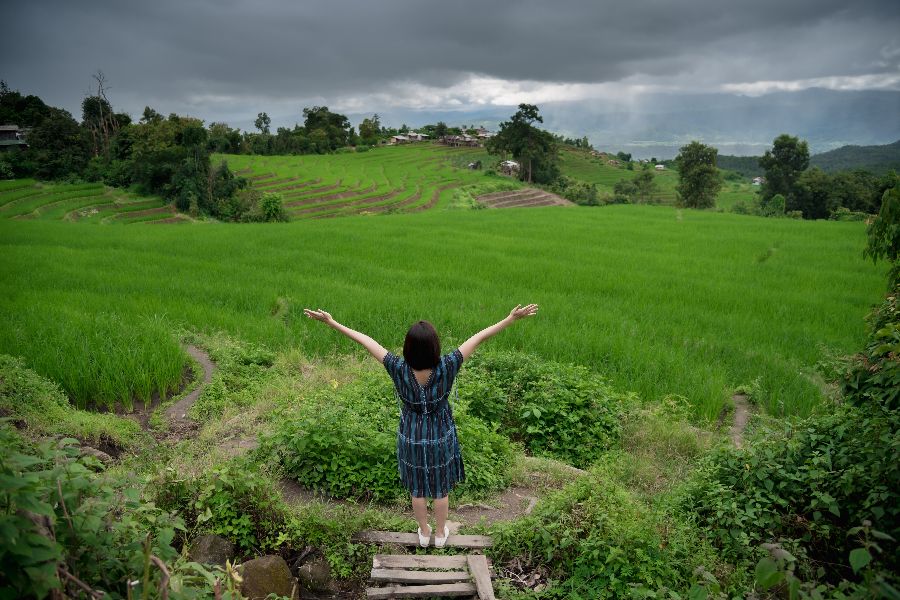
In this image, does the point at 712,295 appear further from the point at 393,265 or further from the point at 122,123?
the point at 122,123

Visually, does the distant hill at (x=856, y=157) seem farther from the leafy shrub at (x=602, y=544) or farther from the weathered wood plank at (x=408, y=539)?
the weathered wood plank at (x=408, y=539)

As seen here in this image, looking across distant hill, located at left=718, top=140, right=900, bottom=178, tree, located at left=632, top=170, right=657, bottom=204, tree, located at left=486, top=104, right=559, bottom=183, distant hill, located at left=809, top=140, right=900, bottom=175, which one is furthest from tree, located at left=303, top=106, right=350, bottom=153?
distant hill, located at left=809, top=140, right=900, bottom=175

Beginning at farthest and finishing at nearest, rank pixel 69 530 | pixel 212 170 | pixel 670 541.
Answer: pixel 212 170, pixel 670 541, pixel 69 530

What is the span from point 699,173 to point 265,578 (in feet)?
142

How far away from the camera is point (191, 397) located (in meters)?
6.02

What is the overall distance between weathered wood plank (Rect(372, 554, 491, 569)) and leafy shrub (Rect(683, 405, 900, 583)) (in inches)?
62.9

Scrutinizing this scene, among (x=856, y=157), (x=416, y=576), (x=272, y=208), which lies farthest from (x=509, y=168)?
(x=856, y=157)

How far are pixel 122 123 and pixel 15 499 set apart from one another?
47813 mm

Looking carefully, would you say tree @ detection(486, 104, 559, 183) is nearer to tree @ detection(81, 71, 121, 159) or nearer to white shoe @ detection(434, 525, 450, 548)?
tree @ detection(81, 71, 121, 159)

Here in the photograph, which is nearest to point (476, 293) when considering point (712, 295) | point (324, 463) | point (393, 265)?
point (393, 265)

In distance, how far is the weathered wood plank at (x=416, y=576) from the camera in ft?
9.85

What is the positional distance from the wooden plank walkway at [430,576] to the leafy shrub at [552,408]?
193cm

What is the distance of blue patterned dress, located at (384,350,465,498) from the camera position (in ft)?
9.98

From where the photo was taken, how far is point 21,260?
37.7 feet
